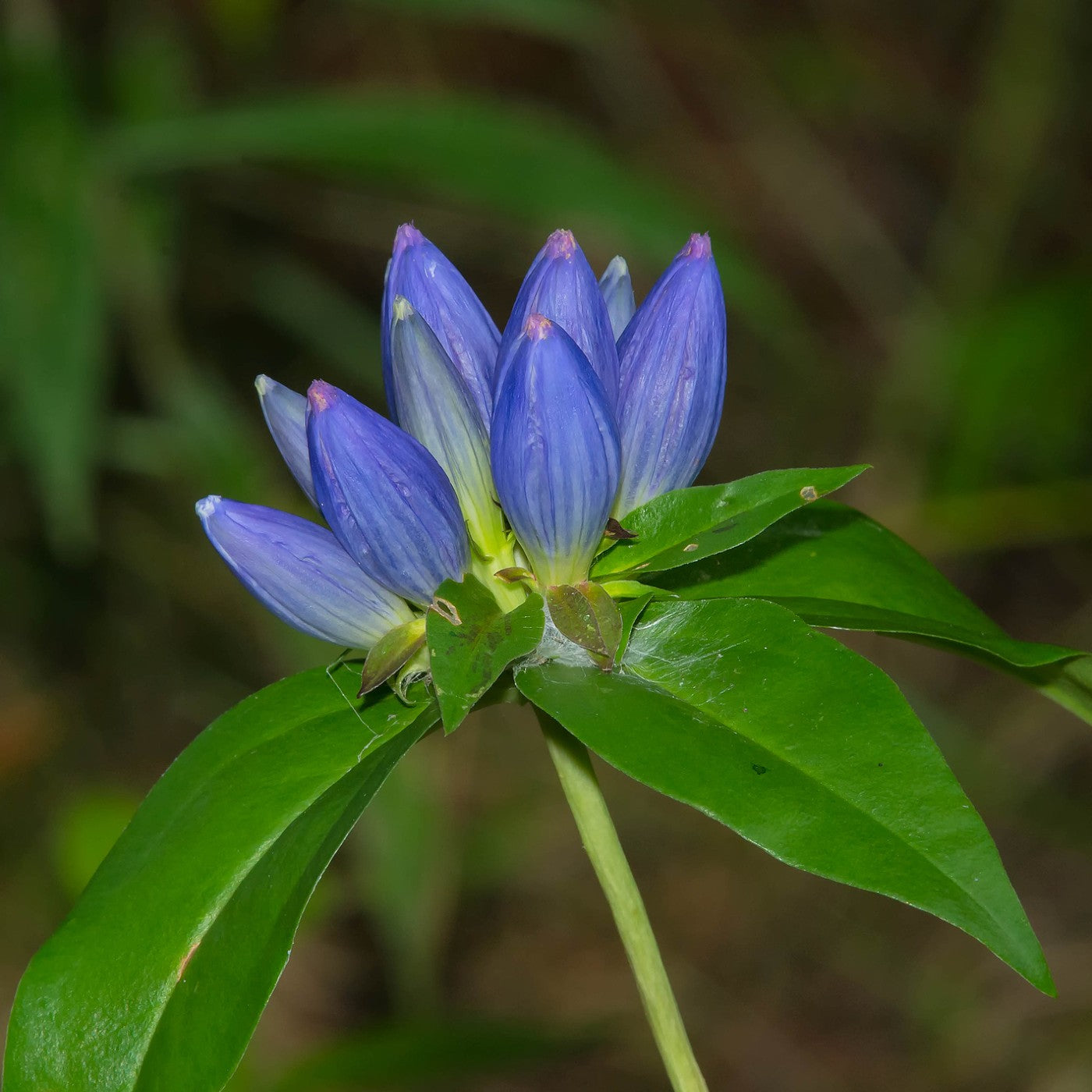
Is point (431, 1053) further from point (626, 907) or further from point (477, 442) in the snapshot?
point (477, 442)

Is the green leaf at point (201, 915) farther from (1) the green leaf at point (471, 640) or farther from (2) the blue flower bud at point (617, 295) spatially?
(2) the blue flower bud at point (617, 295)

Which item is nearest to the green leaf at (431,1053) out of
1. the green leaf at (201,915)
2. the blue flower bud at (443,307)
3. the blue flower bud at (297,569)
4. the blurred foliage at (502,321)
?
the blurred foliage at (502,321)

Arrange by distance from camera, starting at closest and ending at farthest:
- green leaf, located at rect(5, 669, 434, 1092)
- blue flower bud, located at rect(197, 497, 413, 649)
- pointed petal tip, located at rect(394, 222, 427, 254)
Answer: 1. green leaf, located at rect(5, 669, 434, 1092)
2. blue flower bud, located at rect(197, 497, 413, 649)
3. pointed petal tip, located at rect(394, 222, 427, 254)

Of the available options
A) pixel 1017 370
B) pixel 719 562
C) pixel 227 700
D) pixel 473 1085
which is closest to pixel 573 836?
pixel 473 1085

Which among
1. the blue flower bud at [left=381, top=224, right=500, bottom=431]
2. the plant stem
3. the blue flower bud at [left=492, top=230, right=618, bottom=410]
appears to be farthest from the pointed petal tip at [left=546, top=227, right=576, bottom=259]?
the plant stem

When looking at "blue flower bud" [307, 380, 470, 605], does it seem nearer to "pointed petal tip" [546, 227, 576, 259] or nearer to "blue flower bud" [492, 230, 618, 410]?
"blue flower bud" [492, 230, 618, 410]
